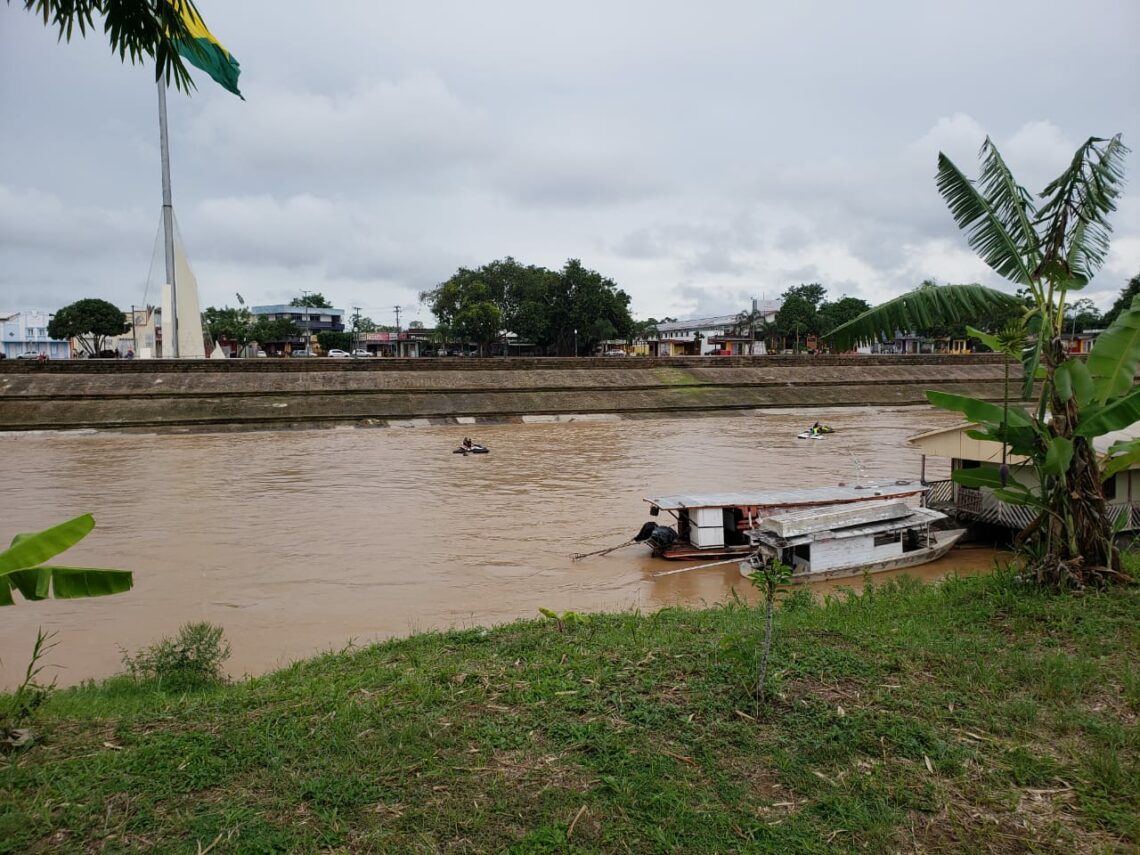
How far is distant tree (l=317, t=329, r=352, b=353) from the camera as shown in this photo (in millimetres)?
88750

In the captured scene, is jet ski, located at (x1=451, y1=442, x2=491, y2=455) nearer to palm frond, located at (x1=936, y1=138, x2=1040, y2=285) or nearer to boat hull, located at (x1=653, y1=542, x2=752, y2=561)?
boat hull, located at (x1=653, y1=542, x2=752, y2=561)

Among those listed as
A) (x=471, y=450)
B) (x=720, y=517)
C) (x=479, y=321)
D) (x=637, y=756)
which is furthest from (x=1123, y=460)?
(x=479, y=321)

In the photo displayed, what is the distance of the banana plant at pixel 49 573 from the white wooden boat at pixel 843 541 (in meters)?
8.98

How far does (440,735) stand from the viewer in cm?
401

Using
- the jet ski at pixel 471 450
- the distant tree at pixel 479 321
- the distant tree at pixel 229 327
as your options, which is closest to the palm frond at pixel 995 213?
the jet ski at pixel 471 450

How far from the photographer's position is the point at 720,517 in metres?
13.5

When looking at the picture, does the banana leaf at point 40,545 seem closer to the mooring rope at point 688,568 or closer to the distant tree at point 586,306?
the mooring rope at point 688,568

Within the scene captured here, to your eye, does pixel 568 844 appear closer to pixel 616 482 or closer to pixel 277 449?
pixel 616 482

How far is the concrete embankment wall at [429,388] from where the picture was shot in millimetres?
34906

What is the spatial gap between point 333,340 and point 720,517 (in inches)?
3210

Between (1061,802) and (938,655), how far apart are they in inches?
62.6

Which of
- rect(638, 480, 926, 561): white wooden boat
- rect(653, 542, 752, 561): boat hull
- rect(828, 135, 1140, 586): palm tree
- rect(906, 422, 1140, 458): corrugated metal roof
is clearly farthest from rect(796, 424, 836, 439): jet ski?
rect(828, 135, 1140, 586): palm tree

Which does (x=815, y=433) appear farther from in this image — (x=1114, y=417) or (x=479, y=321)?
(x=479, y=321)

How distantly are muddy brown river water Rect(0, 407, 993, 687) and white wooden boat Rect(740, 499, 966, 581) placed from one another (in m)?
0.52
